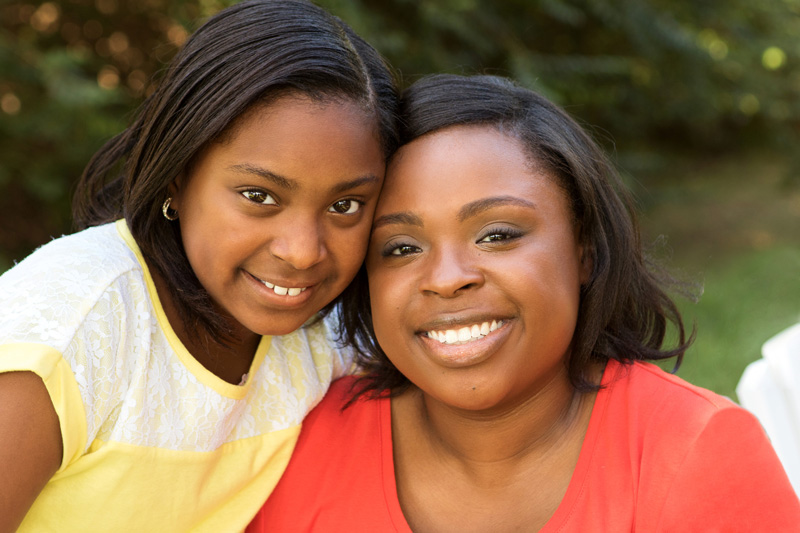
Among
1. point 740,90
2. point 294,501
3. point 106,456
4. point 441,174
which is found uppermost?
point 441,174

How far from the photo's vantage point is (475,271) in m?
1.84

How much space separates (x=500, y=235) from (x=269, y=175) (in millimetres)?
537

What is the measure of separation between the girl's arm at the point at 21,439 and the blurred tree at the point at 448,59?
4.86 feet

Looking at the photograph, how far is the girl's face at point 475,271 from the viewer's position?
6.02 feet

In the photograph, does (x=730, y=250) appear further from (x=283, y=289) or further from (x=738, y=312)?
(x=283, y=289)

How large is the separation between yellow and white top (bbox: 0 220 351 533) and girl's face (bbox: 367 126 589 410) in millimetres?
447

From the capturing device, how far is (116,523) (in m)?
1.80

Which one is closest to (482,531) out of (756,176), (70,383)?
(70,383)

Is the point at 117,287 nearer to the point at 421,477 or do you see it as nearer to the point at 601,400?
the point at 421,477

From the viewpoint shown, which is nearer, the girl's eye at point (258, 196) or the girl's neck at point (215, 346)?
the girl's eye at point (258, 196)

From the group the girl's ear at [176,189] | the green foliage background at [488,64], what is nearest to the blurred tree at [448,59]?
the green foliage background at [488,64]

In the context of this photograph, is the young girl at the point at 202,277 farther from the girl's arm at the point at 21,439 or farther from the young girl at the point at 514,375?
the young girl at the point at 514,375

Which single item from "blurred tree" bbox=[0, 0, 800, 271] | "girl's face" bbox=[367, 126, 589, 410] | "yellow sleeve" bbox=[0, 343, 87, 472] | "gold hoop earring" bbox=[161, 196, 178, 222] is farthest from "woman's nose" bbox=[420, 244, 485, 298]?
"blurred tree" bbox=[0, 0, 800, 271]

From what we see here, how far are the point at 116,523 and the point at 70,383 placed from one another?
38 cm
